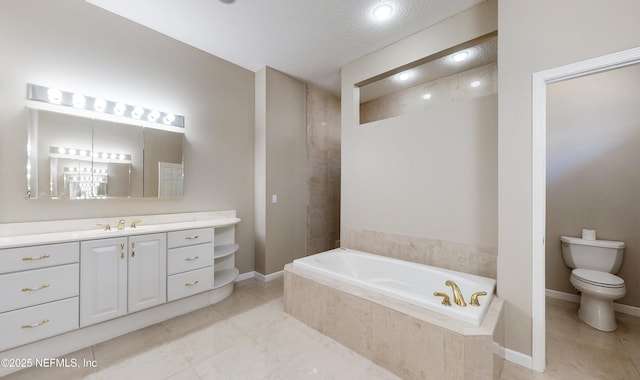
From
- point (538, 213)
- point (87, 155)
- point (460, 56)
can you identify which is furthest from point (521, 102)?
point (87, 155)

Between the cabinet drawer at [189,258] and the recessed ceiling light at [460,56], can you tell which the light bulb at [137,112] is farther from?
the recessed ceiling light at [460,56]

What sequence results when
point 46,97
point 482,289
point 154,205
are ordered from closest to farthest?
point 482,289, point 46,97, point 154,205

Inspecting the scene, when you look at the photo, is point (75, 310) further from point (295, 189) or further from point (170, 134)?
point (295, 189)

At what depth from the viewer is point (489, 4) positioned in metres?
1.99

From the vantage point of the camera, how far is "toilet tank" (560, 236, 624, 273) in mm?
2205

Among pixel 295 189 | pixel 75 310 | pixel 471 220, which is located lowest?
pixel 75 310

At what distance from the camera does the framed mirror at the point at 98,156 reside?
1.85 metres

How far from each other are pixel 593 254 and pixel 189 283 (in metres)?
3.95

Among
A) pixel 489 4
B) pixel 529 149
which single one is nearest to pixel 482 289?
pixel 529 149

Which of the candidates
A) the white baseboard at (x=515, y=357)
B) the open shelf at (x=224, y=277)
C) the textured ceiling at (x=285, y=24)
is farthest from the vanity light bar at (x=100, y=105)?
the white baseboard at (x=515, y=357)

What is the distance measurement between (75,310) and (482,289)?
3007 millimetres

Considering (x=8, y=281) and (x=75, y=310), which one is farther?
(x=75, y=310)

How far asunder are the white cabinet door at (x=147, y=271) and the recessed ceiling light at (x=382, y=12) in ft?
9.07

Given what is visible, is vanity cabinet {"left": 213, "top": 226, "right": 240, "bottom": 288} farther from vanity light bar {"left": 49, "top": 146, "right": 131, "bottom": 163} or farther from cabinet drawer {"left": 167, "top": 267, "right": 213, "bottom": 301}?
vanity light bar {"left": 49, "top": 146, "right": 131, "bottom": 163}
